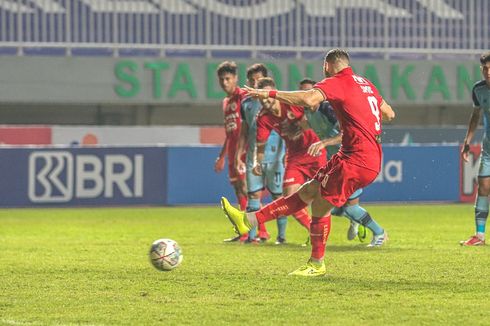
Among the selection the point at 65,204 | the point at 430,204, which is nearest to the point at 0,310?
the point at 65,204

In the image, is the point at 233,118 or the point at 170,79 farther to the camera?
the point at 170,79

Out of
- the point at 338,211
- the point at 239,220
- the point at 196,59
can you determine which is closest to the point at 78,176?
the point at 196,59

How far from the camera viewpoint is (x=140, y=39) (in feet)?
91.7

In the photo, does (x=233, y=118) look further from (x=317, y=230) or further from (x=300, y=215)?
(x=317, y=230)

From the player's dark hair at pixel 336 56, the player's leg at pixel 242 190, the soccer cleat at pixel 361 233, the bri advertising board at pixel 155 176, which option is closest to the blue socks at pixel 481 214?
the soccer cleat at pixel 361 233

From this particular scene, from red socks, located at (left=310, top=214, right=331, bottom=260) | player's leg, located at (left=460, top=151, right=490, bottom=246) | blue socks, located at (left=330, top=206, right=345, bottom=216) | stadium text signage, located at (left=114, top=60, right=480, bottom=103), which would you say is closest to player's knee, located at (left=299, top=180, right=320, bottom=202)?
red socks, located at (left=310, top=214, right=331, bottom=260)

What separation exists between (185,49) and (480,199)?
15.6 metres

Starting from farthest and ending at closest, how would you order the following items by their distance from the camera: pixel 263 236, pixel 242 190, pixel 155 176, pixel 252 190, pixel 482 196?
pixel 155 176, pixel 242 190, pixel 263 236, pixel 252 190, pixel 482 196

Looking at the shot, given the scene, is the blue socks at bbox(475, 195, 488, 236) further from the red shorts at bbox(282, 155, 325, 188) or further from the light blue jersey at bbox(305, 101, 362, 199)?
the light blue jersey at bbox(305, 101, 362, 199)

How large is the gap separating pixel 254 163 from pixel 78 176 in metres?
8.24

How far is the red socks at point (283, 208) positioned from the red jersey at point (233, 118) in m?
4.17

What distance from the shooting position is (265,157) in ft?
45.3

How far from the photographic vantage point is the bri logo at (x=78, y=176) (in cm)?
2117

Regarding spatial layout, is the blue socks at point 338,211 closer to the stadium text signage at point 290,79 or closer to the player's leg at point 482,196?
the player's leg at point 482,196
